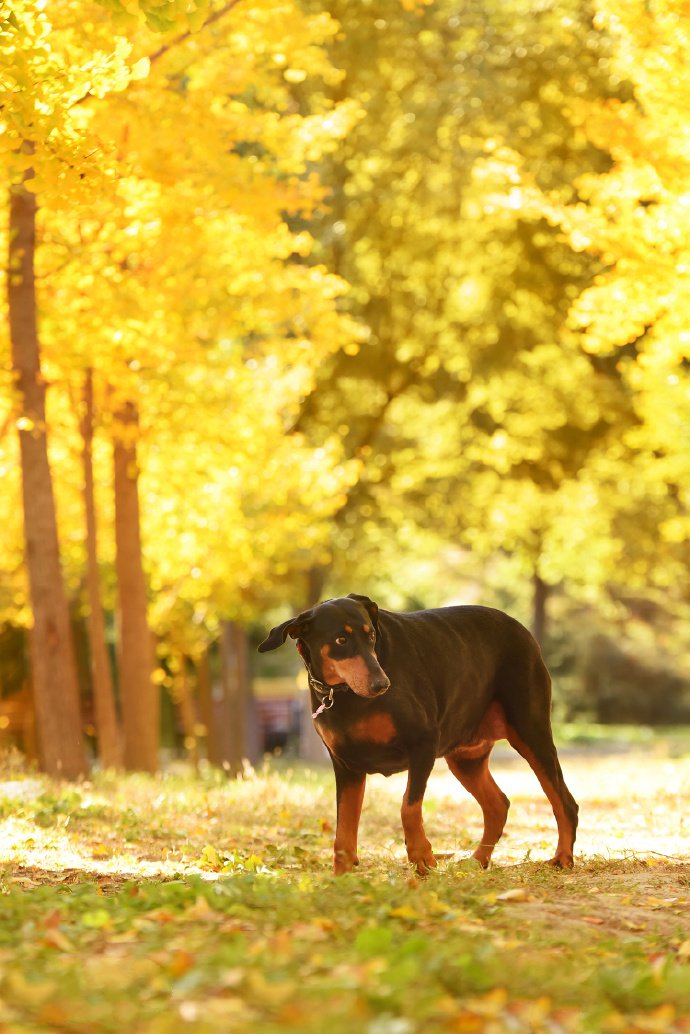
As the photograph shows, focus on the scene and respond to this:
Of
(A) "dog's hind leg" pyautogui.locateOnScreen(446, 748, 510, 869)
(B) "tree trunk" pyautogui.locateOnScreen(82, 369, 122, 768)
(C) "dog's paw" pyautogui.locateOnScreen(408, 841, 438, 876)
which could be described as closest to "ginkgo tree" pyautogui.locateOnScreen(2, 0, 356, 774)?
(B) "tree trunk" pyautogui.locateOnScreen(82, 369, 122, 768)

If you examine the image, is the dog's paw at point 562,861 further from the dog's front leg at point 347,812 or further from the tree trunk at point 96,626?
the tree trunk at point 96,626

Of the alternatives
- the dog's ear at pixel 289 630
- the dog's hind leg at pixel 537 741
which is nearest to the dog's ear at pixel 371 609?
the dog's ear at pixel 289 630

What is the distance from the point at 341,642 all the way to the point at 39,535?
6511 mm

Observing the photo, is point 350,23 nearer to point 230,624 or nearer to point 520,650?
point 230,624

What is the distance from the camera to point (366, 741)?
6.57 m

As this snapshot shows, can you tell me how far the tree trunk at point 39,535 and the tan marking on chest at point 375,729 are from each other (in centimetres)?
648

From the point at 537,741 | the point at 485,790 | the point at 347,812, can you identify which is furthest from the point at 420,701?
the point at 485,790

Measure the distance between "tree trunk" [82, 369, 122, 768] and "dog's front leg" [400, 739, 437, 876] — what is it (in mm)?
10017

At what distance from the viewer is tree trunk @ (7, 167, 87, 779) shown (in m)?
12.3

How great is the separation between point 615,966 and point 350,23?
685 inches

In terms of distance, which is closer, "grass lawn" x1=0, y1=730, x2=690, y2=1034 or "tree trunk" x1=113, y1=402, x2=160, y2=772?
"grass lawn" x1=0, y1=730, x2=690, y2=1034

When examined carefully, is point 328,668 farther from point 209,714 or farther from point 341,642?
point 209,714

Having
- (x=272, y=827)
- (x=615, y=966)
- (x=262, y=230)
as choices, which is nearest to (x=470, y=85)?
(x=262, y=230)

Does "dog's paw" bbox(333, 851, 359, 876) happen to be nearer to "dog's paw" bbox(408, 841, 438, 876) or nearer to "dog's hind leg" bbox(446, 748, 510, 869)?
"dog's paw" bbox(408, 841, 438, 876)
